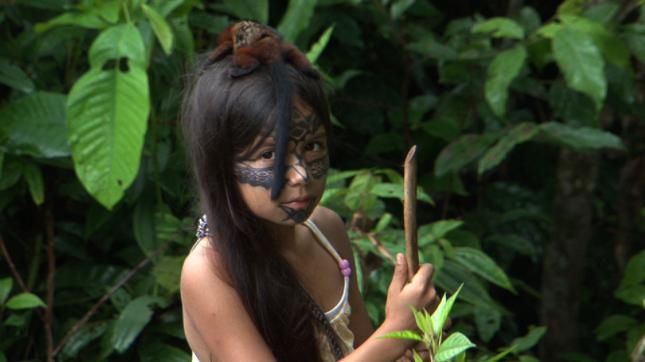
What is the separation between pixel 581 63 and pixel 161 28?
48.1 inches

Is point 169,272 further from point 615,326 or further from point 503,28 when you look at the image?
point 615,326

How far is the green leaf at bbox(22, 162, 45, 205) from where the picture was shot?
328 centimetres

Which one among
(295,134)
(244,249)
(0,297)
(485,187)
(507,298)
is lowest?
(507,298)

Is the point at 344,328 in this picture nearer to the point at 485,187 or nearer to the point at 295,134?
the point at 295,134

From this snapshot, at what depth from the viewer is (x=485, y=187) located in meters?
4.43

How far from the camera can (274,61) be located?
2.09m

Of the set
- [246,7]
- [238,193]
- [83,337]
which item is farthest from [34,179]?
[238,193]

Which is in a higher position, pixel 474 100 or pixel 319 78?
pixel 319 78

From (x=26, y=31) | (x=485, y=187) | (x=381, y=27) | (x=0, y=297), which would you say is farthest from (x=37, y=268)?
(x=485, y=187)

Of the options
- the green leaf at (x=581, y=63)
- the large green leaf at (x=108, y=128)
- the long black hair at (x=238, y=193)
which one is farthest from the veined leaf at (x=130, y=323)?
the green leaf at (x=581, y=63)

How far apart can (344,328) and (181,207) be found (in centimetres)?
123

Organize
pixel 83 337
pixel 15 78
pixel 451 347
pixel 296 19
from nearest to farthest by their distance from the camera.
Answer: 1. pixel 451 347
2. pixel 83 337
3. pixel 15 78
4. pixel 296 19

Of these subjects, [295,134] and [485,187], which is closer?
[295,134]

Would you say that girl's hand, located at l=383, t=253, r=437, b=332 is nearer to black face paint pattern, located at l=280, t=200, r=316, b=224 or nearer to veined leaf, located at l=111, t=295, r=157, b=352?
black face paint pattern, located at l=280, t=200, r=316, b=224
